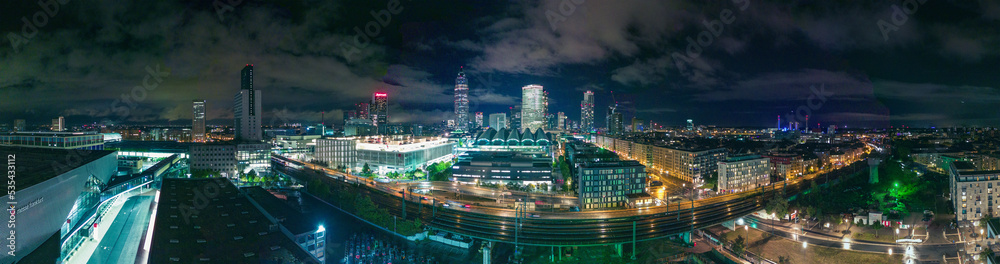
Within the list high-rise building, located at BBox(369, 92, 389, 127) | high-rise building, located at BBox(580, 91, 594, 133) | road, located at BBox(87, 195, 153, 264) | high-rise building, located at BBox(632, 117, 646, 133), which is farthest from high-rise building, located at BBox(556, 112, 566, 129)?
road, located at BBox(87, 195, 153, 264)

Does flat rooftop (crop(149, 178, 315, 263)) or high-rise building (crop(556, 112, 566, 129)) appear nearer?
flat rooftop (crop(149, 178, 315, 263))

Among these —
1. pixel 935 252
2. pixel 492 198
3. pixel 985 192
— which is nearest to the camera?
pixel 935 252

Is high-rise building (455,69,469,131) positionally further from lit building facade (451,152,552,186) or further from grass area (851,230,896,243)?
grass area (851,230,896,243)

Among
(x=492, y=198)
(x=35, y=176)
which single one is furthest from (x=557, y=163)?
(x=35, y=176)

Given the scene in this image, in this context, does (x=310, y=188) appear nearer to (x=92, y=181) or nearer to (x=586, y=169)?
(x=92, y=181)

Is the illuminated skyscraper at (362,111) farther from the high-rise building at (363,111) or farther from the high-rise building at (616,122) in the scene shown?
the high-rise building at (616,122)

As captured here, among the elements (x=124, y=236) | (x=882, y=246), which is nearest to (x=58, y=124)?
(x=124, y=236)
